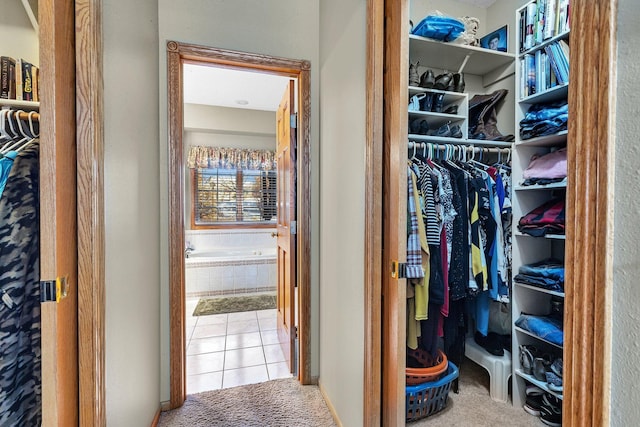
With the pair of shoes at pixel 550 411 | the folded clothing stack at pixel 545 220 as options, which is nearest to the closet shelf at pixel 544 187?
the folded clothing stack at pixel 545 220

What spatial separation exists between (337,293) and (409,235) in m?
0.54

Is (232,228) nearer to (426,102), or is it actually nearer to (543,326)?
(426,102)

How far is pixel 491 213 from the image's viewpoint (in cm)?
184

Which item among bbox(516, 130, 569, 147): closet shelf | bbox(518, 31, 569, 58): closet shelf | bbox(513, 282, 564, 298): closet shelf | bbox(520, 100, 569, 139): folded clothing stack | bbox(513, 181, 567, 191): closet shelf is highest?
bbox(518, 31, 569, 58): closet shelf

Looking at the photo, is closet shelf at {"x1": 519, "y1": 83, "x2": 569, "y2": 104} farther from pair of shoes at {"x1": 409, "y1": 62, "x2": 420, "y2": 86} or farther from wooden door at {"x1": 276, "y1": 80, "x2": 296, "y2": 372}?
wooden door at {"x1": 276, "y1": 80, "x2": 296, "y2": 372}

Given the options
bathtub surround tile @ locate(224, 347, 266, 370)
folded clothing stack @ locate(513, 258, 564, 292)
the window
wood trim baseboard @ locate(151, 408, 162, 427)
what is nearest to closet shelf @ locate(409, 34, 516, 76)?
folded clothing stack @ locate(513, 258, 564, 292)

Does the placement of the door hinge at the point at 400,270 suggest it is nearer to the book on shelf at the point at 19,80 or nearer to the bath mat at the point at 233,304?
the book on shelf at the point at 19,80

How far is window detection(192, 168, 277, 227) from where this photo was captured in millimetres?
4895

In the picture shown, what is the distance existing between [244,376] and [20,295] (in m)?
1.61

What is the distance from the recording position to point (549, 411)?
→ 166cm

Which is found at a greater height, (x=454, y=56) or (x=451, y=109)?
(x=454, y=56)

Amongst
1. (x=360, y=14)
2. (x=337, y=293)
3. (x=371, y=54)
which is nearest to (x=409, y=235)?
(x=337, y=293)

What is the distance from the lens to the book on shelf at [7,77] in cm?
152

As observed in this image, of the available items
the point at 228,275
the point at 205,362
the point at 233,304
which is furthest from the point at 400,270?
the point at 228,275
